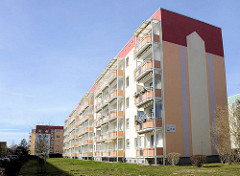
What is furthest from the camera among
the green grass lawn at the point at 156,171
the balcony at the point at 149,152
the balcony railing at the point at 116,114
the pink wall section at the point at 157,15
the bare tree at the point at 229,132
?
the balcony railing at the point at 116,114

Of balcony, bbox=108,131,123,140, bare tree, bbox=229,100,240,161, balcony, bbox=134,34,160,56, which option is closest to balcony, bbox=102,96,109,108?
balcony, bbox=108,131,123,140

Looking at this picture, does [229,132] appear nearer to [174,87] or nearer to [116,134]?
[174,87]

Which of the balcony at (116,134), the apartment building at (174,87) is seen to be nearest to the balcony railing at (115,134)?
the balcony at (116,134)

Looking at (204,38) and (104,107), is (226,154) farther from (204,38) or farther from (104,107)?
(104,107)

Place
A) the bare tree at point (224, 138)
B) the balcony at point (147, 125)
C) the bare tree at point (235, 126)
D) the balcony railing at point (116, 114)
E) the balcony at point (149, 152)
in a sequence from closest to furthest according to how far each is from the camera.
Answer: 1. the bare tree at point (235, 126)
2. the bare tree at point (224, 138)
3. the balcony at point (149, 152)
4. the balcony at point (147, 125)
5. the balcony railing at point (116, 114)

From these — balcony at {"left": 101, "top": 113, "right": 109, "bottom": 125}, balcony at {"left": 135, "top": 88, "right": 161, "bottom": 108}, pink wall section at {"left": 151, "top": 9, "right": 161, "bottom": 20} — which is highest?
pink wall section at {"left": 151, "top": 9, "right": 161, "bottom": 20}

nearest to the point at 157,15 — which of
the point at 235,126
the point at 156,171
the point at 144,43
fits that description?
the point at 144,43

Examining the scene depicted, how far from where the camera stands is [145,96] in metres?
29.4

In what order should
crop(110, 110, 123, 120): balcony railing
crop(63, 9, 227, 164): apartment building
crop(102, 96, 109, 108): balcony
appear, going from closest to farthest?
crop(63, 9, 227, 164): apartment building < crop(110, 110, 123, 120): balcony railing < crop(102, 96, 109, 108): balcony

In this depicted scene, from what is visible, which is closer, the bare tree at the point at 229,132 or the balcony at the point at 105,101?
the bare tree at the point at 229,132

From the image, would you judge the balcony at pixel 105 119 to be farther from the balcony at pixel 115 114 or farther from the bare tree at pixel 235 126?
the bare tree at pixel 235 126

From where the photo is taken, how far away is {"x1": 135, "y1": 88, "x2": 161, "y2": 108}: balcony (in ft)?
92.7

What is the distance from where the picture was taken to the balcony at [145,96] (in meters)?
28.3

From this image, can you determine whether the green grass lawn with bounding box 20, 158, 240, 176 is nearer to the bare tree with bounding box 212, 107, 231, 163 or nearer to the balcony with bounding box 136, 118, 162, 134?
the bare tree with bounding box 212, 107, 231, 163
